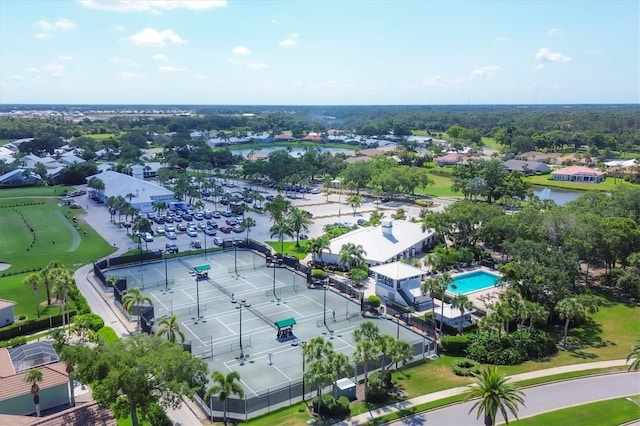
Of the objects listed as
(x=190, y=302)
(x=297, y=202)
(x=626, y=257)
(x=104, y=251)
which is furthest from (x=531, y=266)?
(x=297, y=202)

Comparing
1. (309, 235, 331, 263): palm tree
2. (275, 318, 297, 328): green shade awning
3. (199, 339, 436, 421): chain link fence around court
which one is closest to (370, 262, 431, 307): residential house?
(309, 235, 331, 263): palm tree

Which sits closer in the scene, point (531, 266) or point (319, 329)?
point (319, 329)

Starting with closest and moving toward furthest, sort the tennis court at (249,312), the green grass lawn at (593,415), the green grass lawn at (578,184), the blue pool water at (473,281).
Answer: the green grass lawn at (593,415) → the tennis court at (249,312) → the blue pool water at (473,281) → the green grass lawn at (578,184)

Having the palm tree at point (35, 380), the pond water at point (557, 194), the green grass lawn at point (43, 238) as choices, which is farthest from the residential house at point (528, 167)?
the palm tree at point (35, 380)

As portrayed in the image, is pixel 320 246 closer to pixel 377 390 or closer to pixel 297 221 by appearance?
pixel 297 221

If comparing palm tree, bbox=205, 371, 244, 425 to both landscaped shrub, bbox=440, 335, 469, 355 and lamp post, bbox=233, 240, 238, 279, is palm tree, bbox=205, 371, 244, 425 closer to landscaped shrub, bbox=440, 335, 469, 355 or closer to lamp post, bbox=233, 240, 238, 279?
landscaped shrub, bbox=440, 335, 469, 355

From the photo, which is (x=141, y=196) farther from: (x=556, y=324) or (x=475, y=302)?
(x=556, y=324)

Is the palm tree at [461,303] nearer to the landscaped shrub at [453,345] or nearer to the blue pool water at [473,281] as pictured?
the landscaped shrub at [453,345]

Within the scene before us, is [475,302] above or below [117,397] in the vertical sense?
below
